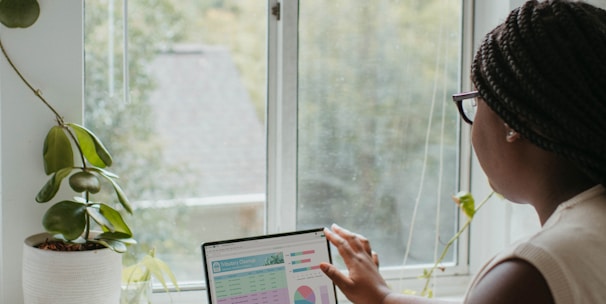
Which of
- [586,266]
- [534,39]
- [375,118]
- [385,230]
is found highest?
[534,39]

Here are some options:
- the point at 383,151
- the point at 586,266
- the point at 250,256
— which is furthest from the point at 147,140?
the point at 586,266

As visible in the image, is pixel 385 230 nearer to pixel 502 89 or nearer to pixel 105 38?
pixel 105 38

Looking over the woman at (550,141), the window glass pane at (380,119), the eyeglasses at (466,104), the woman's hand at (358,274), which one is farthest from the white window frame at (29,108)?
the woman at (550,141)

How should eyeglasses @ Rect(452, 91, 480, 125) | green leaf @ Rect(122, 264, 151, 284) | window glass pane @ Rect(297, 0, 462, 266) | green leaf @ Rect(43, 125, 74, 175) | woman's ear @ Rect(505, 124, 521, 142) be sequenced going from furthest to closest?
1. window glass pane @ Rect(297, 0, 462, 266)
2. green leaf @ Rect(122, 264, 151, 284)
3. green leaf @ Rect(43, 125, 74, 175)
4. eyeglasses @ Rect(452, 91, 480, 125)
5. woman's ear @ Rect(505, 124, 521, 142)

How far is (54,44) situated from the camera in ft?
5.70

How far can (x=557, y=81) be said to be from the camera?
931 millimetres

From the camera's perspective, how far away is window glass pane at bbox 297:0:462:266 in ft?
6.71

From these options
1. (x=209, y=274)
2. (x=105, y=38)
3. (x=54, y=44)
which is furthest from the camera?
(x=105, y=38)

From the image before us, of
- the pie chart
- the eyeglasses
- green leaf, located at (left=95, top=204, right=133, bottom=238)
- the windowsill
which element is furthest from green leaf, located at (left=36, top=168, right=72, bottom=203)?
the eyeglasses

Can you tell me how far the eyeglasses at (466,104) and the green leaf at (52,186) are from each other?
0.87 meters

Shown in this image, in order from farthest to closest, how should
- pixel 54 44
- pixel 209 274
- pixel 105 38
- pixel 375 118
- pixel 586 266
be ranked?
pixel 375 118 → pixel 105 38 → pixel 54 44 → pixel 209 274 → pixel 586 266

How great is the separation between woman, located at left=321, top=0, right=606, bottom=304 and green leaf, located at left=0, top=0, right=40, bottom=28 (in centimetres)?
105

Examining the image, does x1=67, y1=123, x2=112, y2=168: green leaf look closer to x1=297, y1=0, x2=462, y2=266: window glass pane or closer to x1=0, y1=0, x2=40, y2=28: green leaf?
x1=0, y1=0, x2=40, y2=28: green leaf

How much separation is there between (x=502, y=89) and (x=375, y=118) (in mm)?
1136
